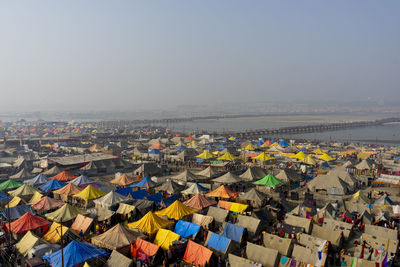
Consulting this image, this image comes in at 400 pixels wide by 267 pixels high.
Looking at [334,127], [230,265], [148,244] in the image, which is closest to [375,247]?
[230,265]

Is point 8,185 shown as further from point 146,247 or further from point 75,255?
point 146,247

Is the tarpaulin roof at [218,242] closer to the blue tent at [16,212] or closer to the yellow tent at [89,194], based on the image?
the yellow tent at [89,194]

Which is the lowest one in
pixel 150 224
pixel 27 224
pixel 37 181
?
pixel 37 181

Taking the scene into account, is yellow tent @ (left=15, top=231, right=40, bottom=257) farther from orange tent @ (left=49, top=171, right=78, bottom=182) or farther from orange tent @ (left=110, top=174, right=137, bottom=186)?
→ orange tent @ (left=49, top=171, right=78, bottom=182)

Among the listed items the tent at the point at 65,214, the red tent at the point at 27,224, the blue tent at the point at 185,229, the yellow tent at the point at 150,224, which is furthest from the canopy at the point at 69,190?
the blue tent at the point at 185,229

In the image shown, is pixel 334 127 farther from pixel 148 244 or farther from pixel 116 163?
pixel 148 244

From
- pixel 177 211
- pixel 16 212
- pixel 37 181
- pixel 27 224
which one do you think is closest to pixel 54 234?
pixel 27 224
